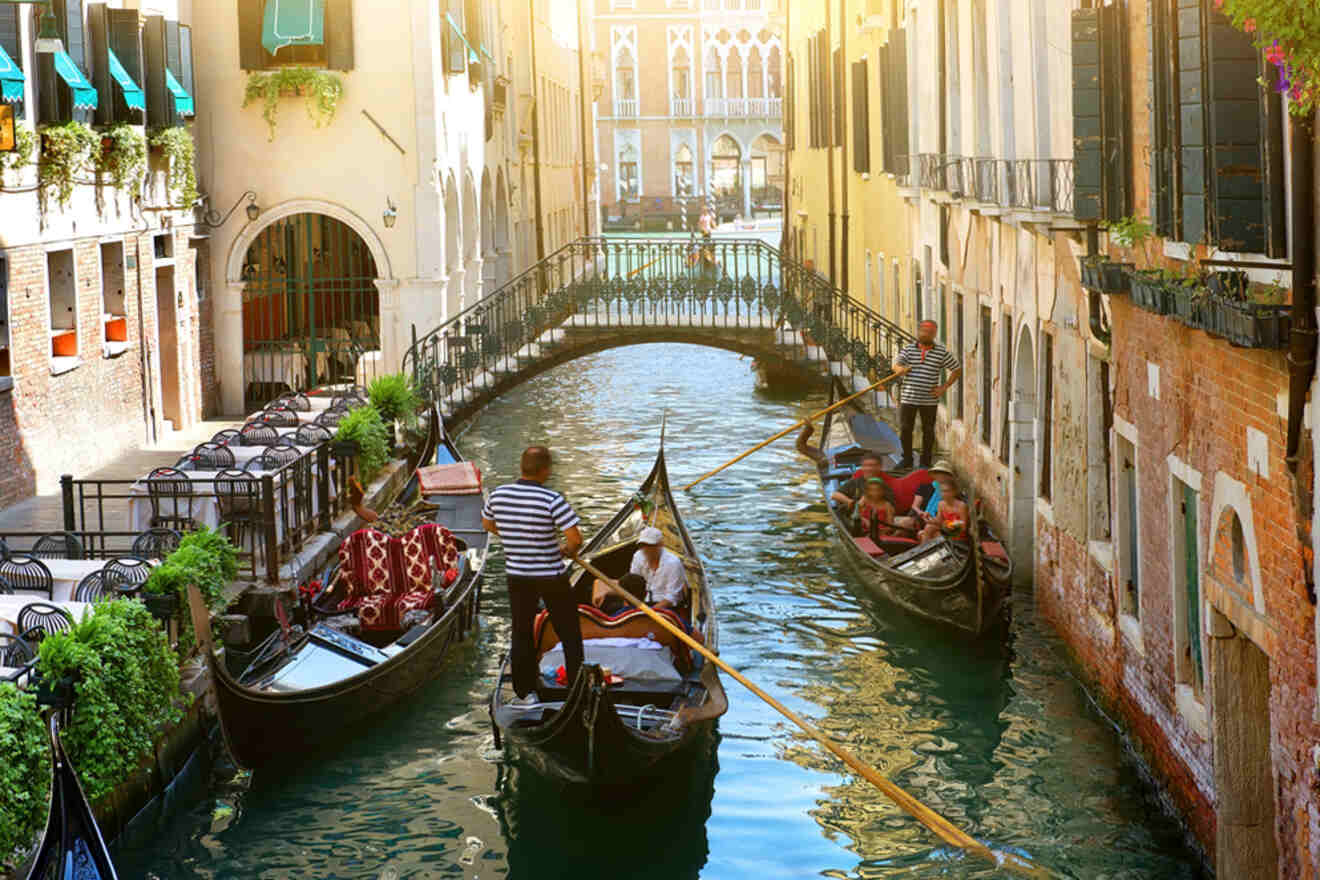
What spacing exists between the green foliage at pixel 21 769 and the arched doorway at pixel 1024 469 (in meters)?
6.64

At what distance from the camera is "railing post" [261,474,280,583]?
9969 mm

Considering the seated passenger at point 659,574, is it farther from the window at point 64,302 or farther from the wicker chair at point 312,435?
the window at point 64,302

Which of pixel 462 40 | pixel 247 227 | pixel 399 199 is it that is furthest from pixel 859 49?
pixel 247 227

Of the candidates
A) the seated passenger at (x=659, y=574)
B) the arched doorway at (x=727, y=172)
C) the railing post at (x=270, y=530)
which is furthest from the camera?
the arched doorway at (x=727, y=172)

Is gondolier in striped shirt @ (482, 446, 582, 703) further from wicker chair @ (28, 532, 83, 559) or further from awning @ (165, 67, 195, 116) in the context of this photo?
awning @ (165, 67, 195, 116)

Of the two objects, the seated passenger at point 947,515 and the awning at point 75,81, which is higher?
the awning at point 75,81

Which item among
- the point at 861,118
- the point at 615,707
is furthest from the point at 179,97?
the point at 615,707

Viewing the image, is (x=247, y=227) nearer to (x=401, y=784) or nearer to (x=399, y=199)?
(x=399, y=199)

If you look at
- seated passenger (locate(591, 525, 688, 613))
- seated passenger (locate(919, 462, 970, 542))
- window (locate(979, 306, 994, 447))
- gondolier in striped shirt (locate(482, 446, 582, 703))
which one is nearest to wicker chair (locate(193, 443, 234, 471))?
seated passenger (locate(591, 525, 688, 613))

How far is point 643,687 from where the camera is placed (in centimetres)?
826

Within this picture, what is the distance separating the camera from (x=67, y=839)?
5.61 meters

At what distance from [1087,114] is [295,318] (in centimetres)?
1369

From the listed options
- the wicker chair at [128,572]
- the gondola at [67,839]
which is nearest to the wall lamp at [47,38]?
the wicker chair at [128,572]

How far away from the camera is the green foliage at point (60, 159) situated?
1316 centimetres
